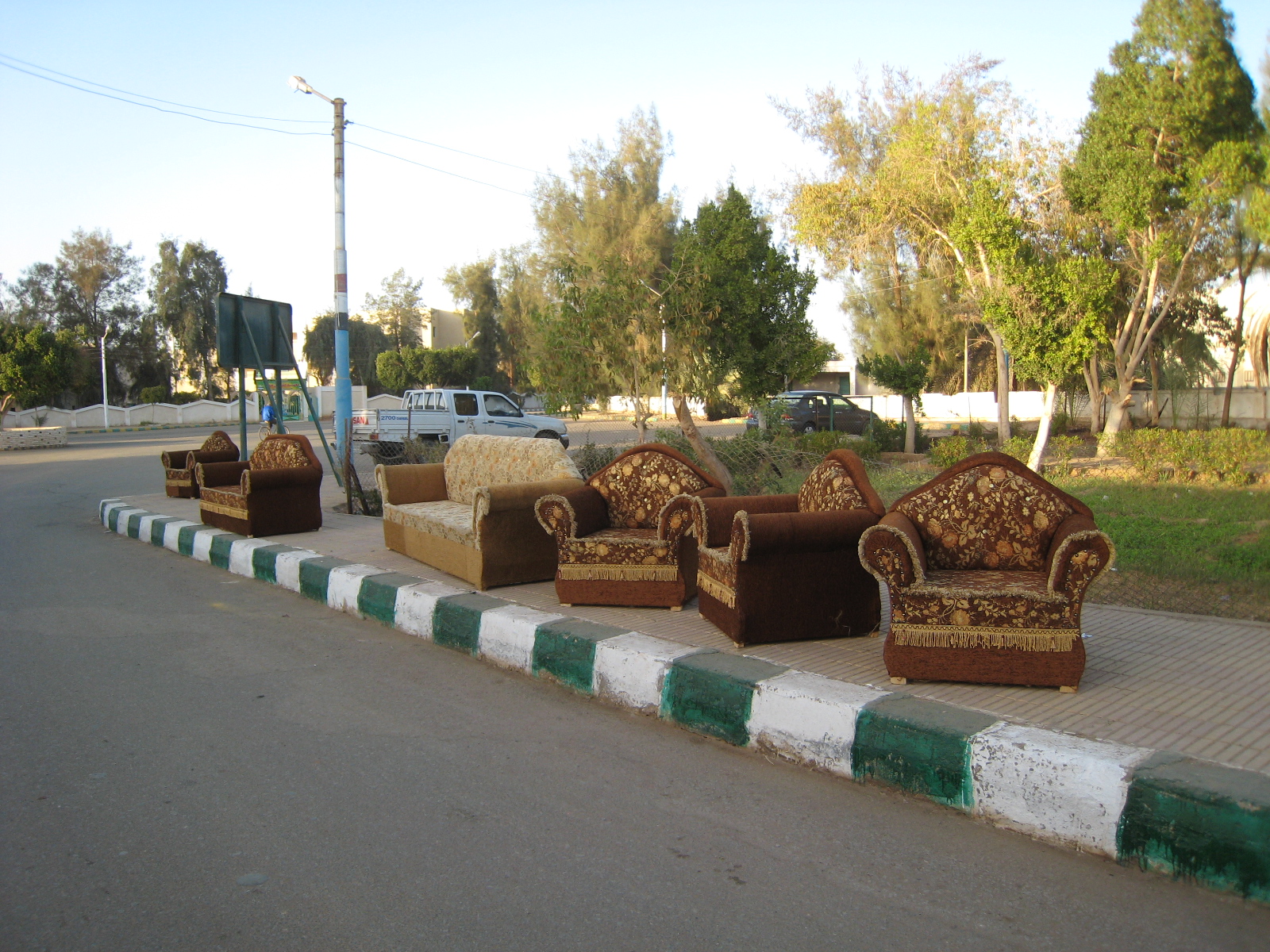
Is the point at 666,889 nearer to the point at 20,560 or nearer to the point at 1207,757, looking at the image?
the point at 1207,757

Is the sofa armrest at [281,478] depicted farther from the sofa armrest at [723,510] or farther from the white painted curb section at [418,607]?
the sofa armrest at [723,510]

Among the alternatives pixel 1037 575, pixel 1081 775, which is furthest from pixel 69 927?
pixel 1037 575

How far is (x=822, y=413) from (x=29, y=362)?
28.5 m

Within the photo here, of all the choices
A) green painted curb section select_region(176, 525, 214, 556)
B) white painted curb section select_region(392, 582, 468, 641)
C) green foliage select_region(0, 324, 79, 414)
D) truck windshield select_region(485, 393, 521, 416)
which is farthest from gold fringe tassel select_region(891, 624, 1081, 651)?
green foliage select_region(0, 324, 79, 414)

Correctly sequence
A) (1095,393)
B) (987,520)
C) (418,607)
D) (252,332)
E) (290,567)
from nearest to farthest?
(987,520), (418,607), (290,567), (252,332), (1095,393)

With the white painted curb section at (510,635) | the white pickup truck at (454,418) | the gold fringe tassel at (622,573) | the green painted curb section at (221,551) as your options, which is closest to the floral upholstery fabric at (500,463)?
the gold fringe tassel at (622,573)

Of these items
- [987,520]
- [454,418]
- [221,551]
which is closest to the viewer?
[987,520]

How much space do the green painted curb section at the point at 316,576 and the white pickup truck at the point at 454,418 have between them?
1182cm

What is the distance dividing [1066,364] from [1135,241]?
609cm

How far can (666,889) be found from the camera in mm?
2707

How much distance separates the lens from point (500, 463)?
773cm

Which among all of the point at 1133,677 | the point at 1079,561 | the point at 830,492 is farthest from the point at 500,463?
the point at 1133,677

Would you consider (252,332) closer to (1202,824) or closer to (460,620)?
(460,620)

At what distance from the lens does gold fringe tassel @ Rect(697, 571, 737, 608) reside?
185 inches
